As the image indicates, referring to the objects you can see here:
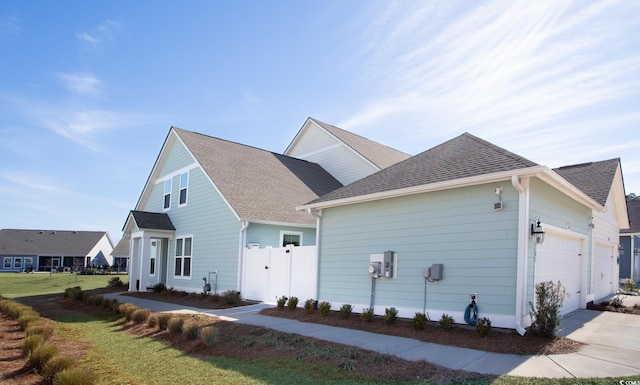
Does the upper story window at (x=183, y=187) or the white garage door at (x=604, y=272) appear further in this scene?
the upper story window at (x=183, y=187)

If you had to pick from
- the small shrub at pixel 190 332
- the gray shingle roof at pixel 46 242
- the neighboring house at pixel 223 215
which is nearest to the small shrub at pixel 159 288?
the neighboring house at pixel 223 215

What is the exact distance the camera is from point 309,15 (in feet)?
37.4

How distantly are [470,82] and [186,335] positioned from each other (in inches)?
351

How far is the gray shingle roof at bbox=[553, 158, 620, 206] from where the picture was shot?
551 inches

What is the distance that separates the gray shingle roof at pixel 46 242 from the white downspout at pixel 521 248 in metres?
58.8

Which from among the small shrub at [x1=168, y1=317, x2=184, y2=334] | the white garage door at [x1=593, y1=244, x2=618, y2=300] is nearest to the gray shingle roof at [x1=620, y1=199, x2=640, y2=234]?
the white garage door at [x1=593, y1=244, x2=618, y2=300]

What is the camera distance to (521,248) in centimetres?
779

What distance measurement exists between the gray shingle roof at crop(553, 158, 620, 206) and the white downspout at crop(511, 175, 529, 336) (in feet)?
23.7

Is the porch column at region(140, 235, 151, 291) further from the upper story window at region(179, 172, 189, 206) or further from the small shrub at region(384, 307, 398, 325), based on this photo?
the small shrub at region(384, 307, 398, 325)

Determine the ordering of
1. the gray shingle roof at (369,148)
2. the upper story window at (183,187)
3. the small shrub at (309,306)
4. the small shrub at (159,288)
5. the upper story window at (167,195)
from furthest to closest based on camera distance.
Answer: the gray shingle roof at (369,148) → the upper story window at (167,195) → the upper story window at (183,187) → the small shrub at (159,288) → the small shrub at (309,306)

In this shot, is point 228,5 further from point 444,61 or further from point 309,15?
point 444,61

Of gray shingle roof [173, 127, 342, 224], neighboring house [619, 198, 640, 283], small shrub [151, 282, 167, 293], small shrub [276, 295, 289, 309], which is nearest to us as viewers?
small shrub [276, 295, 289, 309]

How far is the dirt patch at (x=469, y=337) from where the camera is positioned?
6914 mm

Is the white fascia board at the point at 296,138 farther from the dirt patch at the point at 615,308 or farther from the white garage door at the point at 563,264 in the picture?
the dirt patch at the point at 615,308
